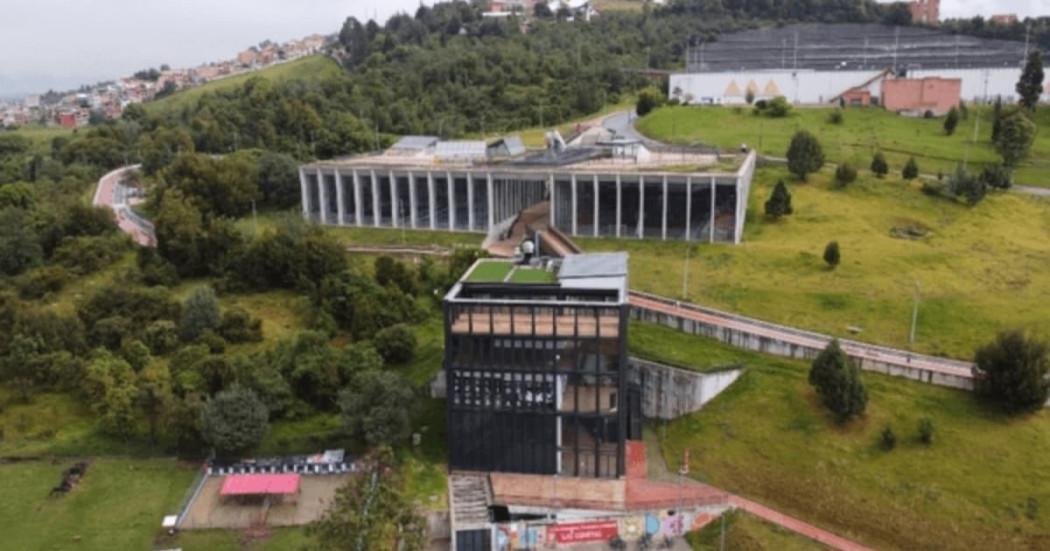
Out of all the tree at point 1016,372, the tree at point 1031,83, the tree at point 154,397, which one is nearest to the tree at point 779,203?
the tree at point 1016,372

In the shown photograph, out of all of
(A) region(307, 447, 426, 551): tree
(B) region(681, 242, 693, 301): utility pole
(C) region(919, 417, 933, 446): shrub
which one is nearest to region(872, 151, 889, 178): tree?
(B) region(681, 242, 693, 301): utility pole

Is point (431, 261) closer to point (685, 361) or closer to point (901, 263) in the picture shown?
point (685, 361)

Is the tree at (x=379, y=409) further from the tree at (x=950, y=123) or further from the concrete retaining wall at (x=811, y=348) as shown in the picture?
the tree at (x=950, y=123)

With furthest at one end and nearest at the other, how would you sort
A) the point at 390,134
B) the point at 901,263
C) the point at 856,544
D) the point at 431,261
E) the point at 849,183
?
the point at 390,134, the point at 849,183, the point at 431,261, the point at 901,263, the point at 856,544

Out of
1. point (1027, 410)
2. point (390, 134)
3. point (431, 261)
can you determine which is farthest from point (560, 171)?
point (390, 134)

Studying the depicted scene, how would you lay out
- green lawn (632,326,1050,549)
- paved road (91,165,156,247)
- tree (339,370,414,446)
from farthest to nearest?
paved road (91,165,156,247) → tree (339,370,414,446) → green lawn (632,326,1050,549)

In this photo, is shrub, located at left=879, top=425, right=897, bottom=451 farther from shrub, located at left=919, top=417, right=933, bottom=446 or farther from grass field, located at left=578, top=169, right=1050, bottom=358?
grass field, located at left=578, top=169, right=1050, bottom=358
